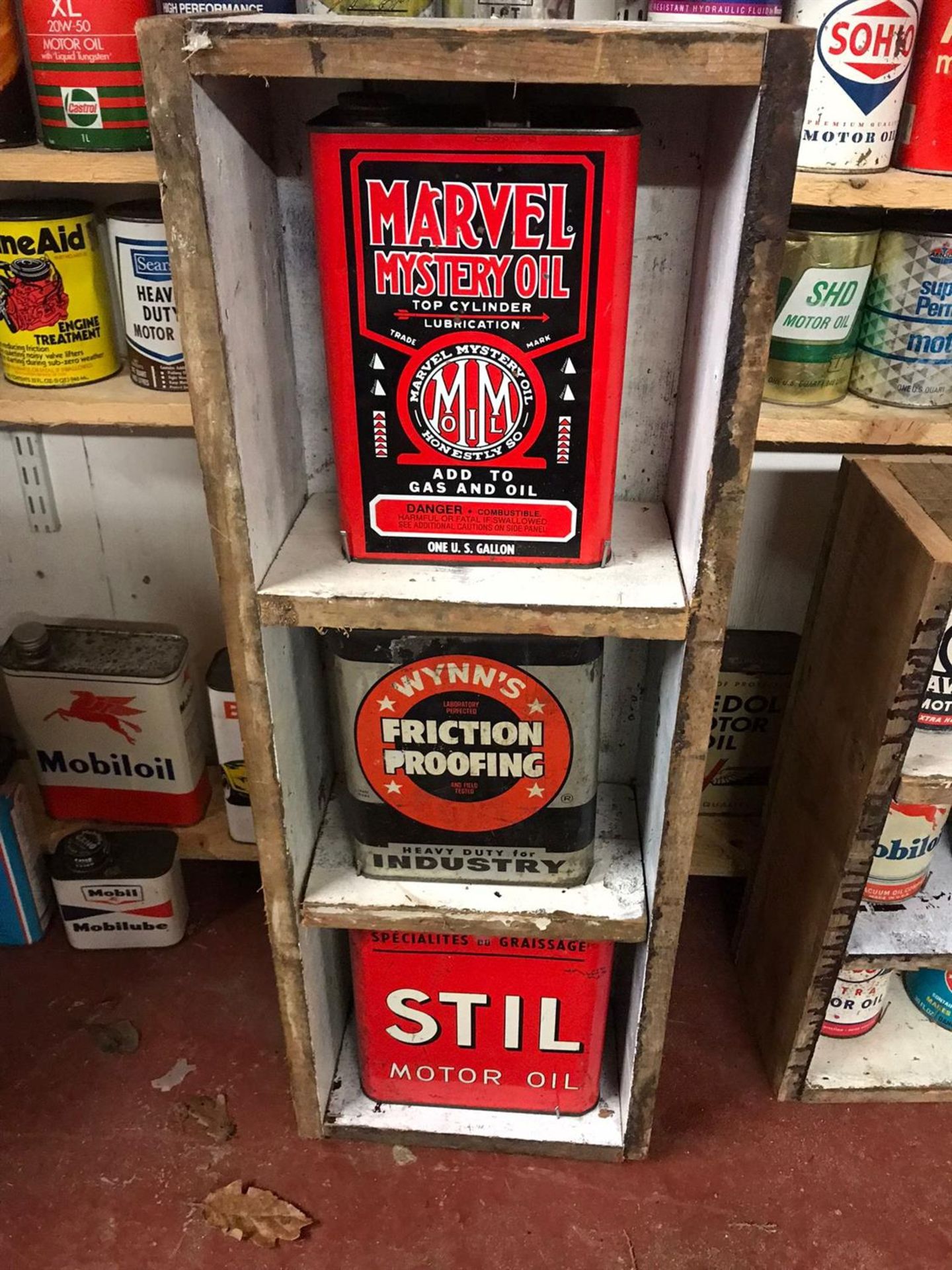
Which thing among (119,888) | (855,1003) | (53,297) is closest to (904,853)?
(855,1003)

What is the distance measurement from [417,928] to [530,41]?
803 mm

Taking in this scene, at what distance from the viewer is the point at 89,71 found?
96 cm

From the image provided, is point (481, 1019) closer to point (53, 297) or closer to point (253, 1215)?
point (253, 1215)

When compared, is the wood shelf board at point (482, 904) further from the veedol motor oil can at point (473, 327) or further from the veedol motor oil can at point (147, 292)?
the veedol motor oil can at point (147, 292)

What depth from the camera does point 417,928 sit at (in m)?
1.04

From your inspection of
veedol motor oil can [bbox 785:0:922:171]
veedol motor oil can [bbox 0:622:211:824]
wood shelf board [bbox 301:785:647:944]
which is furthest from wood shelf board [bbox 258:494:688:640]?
veedol motor oil can [bbox 0:622:211:824]

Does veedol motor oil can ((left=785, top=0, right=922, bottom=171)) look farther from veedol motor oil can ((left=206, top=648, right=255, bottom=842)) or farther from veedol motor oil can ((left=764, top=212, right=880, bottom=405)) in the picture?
veedol motor oil can ((left=206, top=648, right=255, bottom=842))

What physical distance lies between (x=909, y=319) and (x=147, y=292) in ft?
2.72

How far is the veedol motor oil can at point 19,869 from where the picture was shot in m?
1.42

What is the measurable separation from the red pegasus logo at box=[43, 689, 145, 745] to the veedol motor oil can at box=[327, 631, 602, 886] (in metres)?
0.52

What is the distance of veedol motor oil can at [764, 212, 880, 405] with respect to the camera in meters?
1.04

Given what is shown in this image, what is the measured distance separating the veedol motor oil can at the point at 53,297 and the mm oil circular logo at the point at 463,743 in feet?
1.84

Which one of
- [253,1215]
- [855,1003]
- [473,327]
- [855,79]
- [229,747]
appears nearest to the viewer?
[473,327]

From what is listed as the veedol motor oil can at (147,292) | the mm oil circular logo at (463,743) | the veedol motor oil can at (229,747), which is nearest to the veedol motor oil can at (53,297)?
the veedol motor oil can at (147,292)
